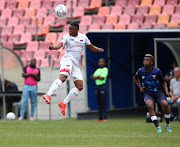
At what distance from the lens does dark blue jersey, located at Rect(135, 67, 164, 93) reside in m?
9.95

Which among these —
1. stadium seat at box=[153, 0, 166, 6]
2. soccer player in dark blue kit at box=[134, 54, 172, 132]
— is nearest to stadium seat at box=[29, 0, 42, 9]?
stadium seat at box=[153, 0, 166, 6]

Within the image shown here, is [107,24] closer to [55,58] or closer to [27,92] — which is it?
[55,58]

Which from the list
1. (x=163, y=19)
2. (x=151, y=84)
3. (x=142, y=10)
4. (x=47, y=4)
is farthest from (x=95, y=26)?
(x=151, y=84)

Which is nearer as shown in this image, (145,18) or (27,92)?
(27,92)

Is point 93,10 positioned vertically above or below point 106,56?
above

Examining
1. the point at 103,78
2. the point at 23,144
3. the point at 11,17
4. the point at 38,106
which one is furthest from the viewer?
the point at 11,17

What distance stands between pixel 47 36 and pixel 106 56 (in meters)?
3.47

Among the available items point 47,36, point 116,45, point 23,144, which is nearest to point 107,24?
point 116,45

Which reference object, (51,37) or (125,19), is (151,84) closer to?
(125,19)

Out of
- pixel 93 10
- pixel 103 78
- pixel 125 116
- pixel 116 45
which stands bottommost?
pixel 125 116

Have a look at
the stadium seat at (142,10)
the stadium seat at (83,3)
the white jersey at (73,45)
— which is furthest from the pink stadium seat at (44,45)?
the white jersey at (73,45)

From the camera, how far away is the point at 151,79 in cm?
999

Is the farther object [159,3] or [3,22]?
[3,22]

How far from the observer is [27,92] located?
1551cm
